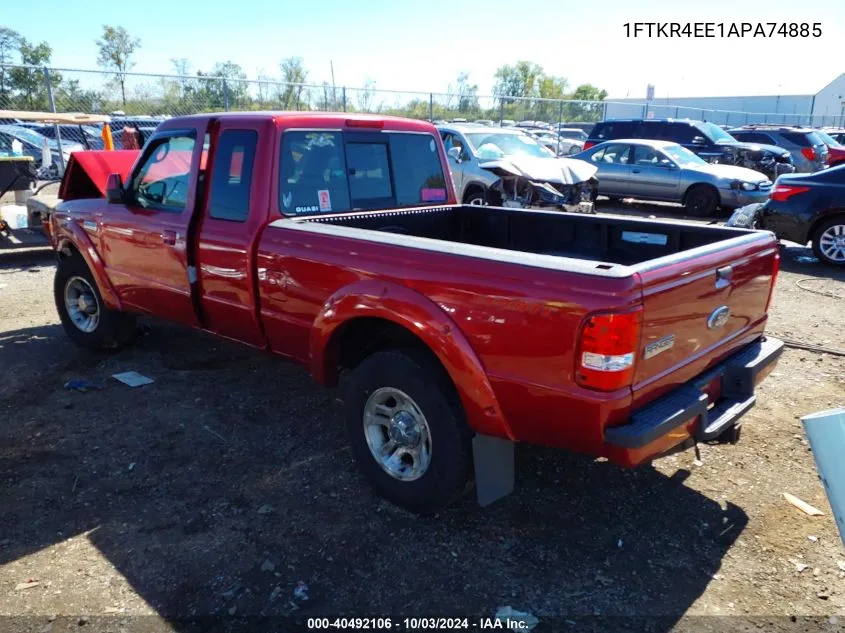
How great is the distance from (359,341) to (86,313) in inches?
129

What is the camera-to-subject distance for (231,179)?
404cm

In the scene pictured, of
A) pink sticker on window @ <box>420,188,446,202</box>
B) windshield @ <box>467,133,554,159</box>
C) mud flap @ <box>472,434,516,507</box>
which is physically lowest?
mud flap @ <box>472,434,516,507</box>

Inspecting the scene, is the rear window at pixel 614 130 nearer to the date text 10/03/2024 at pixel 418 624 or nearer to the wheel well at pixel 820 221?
the wheel well at pixel 820 221

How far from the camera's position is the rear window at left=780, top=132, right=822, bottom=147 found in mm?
19344

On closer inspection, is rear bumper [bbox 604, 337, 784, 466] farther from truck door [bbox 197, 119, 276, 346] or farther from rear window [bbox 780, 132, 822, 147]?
rear window [bbox 780, 132, 822, 147]

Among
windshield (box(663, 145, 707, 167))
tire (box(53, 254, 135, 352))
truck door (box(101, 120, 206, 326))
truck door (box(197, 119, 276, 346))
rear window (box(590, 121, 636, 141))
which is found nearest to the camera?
truck door (box(197, 119, 276, 346))

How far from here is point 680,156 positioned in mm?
A: 14344

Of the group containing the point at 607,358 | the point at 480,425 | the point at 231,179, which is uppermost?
the point at 231,179

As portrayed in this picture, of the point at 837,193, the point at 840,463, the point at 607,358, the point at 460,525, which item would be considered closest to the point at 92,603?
the point at 460,525

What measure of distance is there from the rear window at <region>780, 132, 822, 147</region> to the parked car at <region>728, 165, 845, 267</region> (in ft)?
38.9

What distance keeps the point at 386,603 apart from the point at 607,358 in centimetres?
138

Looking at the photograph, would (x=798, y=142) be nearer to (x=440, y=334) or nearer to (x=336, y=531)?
(x=440, y=334)

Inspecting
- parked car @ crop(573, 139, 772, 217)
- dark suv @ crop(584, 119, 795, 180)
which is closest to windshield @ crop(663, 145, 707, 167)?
parked car @ crop(573, 139, 772, 217)

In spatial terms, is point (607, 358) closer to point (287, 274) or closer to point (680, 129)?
point (287, 274)
